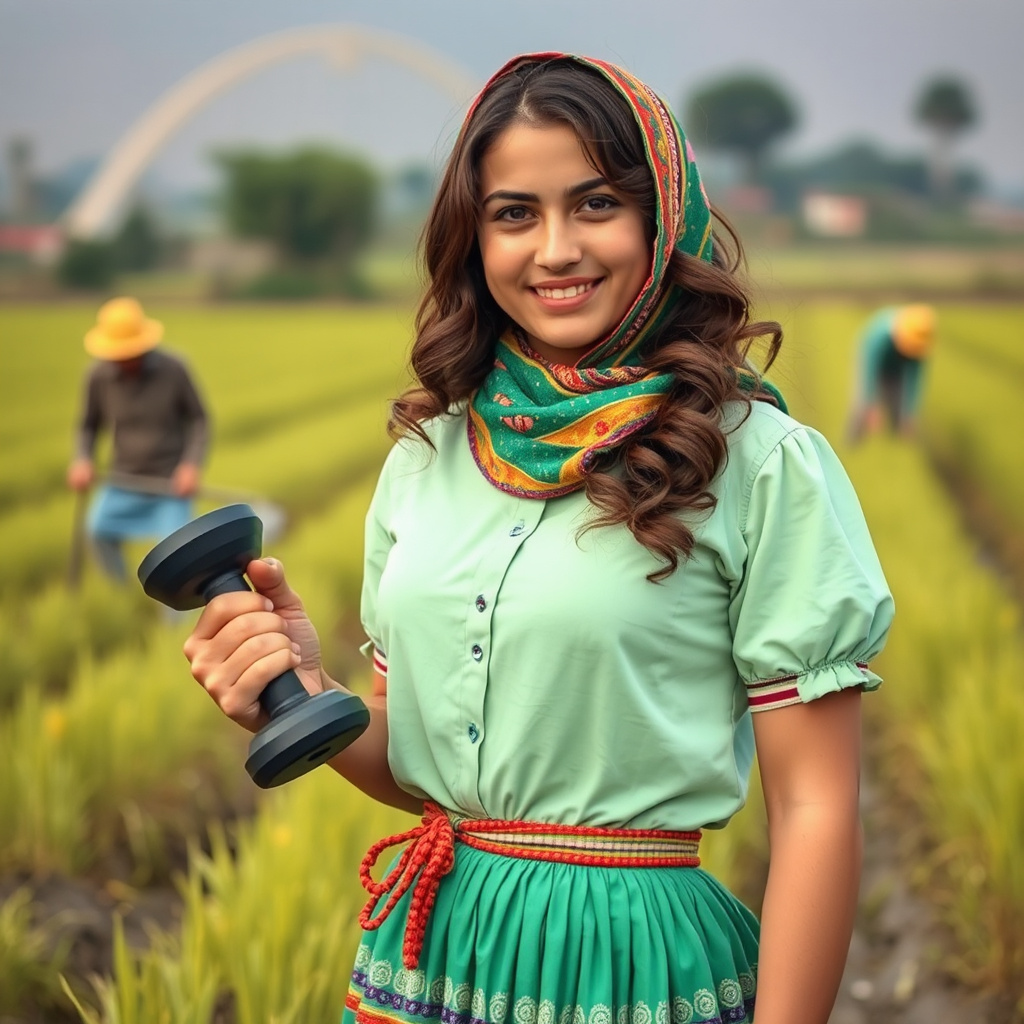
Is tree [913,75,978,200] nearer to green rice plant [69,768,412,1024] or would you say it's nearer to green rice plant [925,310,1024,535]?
green rice plant [925,310,1024,535]

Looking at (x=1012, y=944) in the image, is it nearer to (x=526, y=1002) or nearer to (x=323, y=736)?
(x=526, y=1002)

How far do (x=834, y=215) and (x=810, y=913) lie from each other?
7.49 m

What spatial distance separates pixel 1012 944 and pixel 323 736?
1.91 m

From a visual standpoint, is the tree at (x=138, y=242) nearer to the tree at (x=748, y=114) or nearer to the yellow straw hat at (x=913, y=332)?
the tree at (x=748, y=114)

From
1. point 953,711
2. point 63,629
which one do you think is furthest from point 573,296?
point 63,629

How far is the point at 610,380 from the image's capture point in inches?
46.0

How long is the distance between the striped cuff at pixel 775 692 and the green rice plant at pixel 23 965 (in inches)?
64.5

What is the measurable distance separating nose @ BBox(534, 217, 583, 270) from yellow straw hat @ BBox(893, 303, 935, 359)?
6.34m

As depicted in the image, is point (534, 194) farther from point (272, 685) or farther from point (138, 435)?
point (138, 435)

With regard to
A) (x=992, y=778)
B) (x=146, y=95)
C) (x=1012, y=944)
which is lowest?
(x=1012, y=944)

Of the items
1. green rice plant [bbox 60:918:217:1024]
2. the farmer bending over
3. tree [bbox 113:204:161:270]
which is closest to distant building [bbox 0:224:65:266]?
tree [bbox 113:204:161:270]

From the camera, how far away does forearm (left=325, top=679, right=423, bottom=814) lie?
4.24 feet

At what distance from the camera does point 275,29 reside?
31.9 feet

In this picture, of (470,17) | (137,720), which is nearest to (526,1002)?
(137,720)
